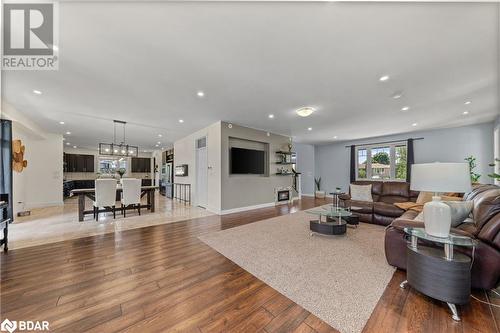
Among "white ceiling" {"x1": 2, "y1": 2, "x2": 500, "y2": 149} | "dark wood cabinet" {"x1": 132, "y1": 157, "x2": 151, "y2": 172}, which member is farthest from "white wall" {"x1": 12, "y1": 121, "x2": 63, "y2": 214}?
"dark wood cabinet" {"x1": 132, "y1": 157, "x2": 151, "y2": 172}

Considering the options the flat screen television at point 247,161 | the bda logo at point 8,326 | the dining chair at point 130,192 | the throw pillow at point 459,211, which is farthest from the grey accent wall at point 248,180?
the throw pillow at point 459,211

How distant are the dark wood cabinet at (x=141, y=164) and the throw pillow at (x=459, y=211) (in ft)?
44.5

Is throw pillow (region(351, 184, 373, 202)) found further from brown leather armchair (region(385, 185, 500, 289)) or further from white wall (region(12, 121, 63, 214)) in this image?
white wall (region(12, 121, 63, 214))

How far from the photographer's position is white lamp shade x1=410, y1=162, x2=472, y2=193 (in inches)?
68.7

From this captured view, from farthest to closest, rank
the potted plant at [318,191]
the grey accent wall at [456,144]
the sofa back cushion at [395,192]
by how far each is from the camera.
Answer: the potted plant at [318,191] → the grey accent wall at [456,144] → the sofa back cushion at [395,192]

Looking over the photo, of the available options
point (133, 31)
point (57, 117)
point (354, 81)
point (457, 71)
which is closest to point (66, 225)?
point (57, 117)

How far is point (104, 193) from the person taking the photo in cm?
453

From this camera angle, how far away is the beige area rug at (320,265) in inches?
64.2

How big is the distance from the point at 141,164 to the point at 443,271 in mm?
13584

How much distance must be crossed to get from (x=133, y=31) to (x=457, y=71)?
4.29 meters

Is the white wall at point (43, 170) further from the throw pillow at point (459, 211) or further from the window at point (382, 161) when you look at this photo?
the window at point (382, 161)

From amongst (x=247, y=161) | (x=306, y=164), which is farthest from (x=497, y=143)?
(x=247, y=161)

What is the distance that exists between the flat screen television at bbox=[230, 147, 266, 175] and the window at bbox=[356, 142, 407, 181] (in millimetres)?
4710

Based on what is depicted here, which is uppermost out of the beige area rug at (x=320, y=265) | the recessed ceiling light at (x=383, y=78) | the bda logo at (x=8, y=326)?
the recessed ceiling light at (x=383, y=78)
